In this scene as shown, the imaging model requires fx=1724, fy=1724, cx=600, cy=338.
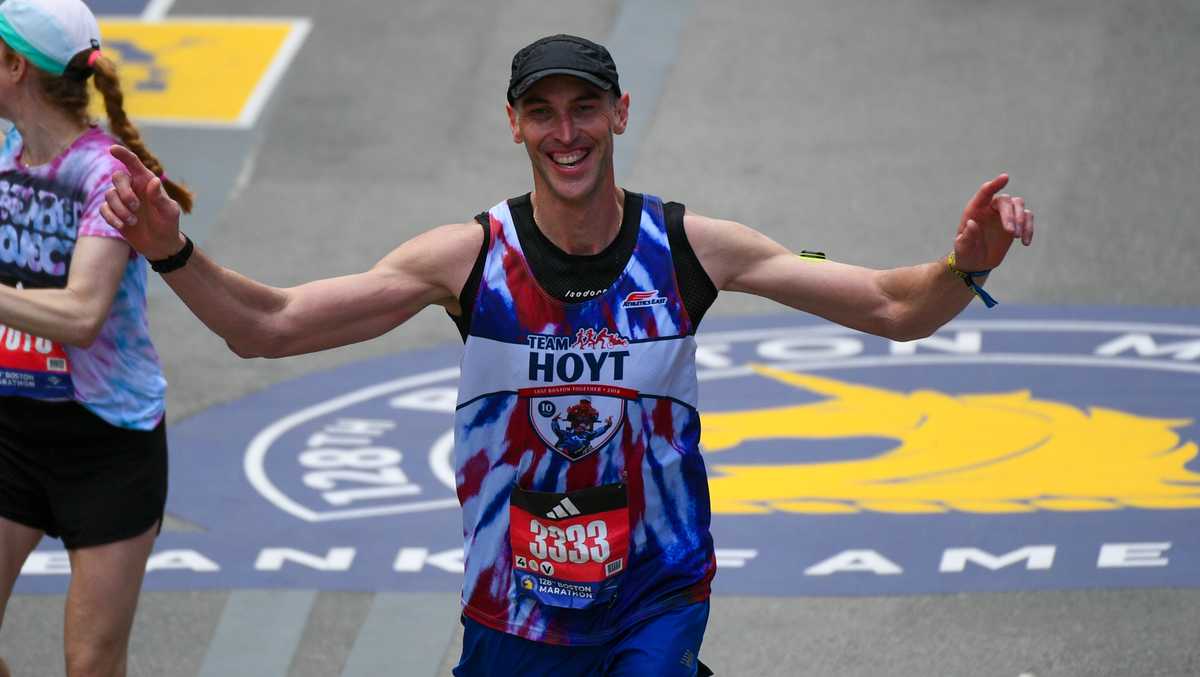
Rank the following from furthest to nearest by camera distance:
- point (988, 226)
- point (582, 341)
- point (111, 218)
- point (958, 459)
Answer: point (958, 459)
point (582, 341)
point (988, 226)
point (111, 218)

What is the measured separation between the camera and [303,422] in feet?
26.7

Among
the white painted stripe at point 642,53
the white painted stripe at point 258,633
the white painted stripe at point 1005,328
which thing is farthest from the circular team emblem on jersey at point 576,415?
the white painted stripe at point 642,53

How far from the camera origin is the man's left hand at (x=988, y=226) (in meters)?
3.66

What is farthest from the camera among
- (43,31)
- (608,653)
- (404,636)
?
(404,636)

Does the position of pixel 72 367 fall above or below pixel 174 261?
below

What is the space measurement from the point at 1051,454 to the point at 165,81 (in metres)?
7.43

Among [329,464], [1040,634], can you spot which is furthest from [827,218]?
[1040,634]

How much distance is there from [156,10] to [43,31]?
363 inches

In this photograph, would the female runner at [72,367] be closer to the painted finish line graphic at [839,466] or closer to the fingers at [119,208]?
the fingers at [119,208]

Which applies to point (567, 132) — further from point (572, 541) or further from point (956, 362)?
point (956, 362)

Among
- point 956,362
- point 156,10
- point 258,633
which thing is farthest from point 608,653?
point 156,10

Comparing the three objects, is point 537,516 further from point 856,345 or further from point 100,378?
point 856,345

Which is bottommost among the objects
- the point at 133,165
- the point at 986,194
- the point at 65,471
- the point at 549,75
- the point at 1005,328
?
the point at 1005,328

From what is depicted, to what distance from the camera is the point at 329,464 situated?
25.3ft
